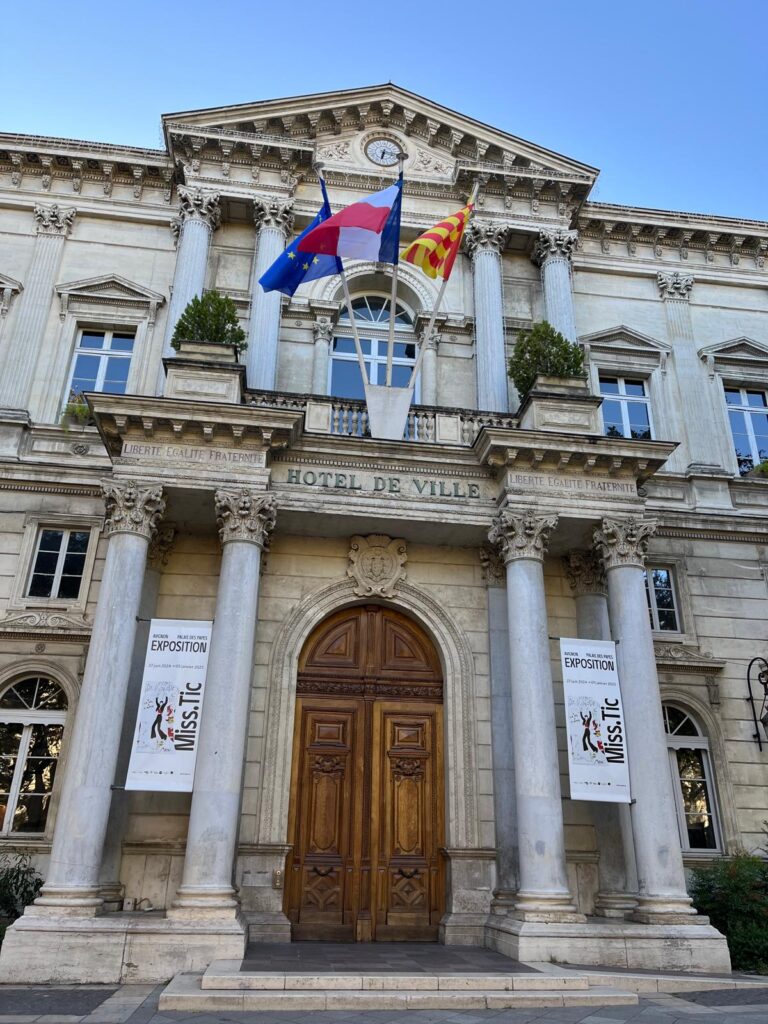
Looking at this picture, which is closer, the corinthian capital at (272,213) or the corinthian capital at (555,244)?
the corinthian capital at (272,213)

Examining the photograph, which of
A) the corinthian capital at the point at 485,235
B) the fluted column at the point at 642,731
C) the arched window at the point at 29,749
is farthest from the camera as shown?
the corinthian capital at the point at 485,235

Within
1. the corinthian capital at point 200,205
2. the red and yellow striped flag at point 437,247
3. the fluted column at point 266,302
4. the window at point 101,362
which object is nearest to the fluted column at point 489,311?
the red and yellow striped flag at point 437,247

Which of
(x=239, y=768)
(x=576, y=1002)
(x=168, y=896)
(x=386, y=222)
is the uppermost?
(x=386, y=222)

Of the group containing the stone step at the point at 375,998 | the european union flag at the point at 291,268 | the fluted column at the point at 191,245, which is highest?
the fluted column at the point at 191,245

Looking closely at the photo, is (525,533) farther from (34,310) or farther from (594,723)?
(34,310)

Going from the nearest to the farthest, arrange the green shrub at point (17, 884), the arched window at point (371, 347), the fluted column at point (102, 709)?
the fluted column at point (102, 709)
the green shrub at point (17, 884)
the arched window at point (371, 347)

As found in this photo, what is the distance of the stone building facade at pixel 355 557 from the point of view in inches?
422

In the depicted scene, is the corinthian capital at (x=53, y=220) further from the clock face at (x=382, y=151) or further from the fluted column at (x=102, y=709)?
the fluted column at (x=102, y=709)

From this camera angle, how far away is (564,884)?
1052 cm

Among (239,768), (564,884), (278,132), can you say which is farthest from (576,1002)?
(278,132)

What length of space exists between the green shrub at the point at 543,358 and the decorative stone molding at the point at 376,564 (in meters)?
3.56

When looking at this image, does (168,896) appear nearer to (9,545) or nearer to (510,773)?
(510,773)

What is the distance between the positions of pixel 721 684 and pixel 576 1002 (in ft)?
25.5

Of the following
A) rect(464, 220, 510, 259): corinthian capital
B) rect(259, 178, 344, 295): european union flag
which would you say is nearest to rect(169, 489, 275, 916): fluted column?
rect(259, 178, 344, 295): european union flag
